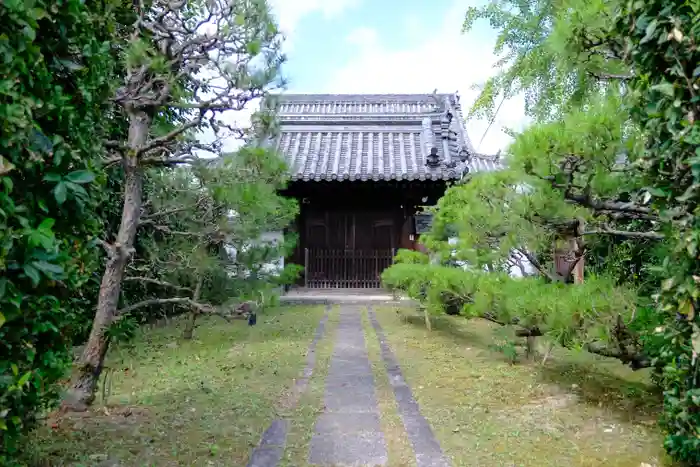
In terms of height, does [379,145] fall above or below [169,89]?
above

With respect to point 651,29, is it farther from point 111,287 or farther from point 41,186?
point 111,287

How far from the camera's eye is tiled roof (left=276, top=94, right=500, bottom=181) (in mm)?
→ 10172


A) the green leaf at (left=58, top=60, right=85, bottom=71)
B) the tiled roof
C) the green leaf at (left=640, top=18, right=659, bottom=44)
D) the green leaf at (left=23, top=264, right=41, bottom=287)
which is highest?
the tiled roof

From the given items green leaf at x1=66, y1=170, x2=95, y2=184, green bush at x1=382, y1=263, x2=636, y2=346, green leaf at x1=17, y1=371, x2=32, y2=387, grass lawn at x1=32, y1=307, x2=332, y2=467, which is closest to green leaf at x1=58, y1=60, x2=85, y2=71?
green leaf at x1=66, y1=170, x2=95, y2=184

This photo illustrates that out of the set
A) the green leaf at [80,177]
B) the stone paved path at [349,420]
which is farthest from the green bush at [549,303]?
the green leaf at [80,177]

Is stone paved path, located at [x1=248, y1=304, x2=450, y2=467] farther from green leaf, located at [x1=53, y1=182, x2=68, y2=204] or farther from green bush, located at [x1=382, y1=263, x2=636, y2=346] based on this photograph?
green leaf, located at [x1=53, y1=182, x2=68, y2=204]

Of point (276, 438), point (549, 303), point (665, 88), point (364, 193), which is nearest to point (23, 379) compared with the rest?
point (276, 438)

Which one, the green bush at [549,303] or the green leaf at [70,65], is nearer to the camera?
the green leaf at [70,65]

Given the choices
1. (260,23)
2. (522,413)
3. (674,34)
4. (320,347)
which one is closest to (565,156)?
(674,34)

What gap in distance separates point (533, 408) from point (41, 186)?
3686 mm

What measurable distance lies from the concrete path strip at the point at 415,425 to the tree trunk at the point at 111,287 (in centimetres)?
237

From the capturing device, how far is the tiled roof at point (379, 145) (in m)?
10.2

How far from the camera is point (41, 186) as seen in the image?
194cm

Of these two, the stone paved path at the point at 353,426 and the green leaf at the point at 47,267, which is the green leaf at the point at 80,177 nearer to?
the green leaf at the point at 47,267
